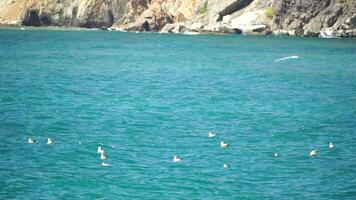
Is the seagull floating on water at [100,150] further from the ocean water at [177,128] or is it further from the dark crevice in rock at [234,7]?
the dark crevice in rock at [234,7]

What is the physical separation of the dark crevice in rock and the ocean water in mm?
78883

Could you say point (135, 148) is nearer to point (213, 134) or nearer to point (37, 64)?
point (213, 134)

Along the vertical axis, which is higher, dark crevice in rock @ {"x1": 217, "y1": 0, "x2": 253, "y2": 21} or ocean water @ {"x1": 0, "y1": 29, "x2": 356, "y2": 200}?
dark crevice in rock @ {"x1": 217, "y1": 0, "x2": 253, "y2": 21}

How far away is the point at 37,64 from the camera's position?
10238 cm

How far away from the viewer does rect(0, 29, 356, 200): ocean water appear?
4050cm

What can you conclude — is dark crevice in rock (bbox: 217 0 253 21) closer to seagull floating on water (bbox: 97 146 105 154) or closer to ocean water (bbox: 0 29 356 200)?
ocean water (bbox: 0 29 356 200)

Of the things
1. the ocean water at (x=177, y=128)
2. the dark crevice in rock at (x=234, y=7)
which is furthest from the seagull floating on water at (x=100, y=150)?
the dark crevice in rock at (x=234, y=7)

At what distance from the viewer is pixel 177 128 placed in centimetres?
5512

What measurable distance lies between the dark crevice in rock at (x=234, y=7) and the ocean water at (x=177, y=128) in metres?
78.9

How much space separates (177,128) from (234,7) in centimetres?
13535

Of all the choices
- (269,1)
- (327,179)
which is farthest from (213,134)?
(269,1)

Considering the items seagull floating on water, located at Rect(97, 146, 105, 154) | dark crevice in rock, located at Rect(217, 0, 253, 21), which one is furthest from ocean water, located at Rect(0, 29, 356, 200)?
dark crevice in rock, located at Rect(217, 0, 253, 21)

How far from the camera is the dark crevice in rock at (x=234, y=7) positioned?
18638cm

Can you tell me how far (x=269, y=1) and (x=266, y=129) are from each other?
132 meters
